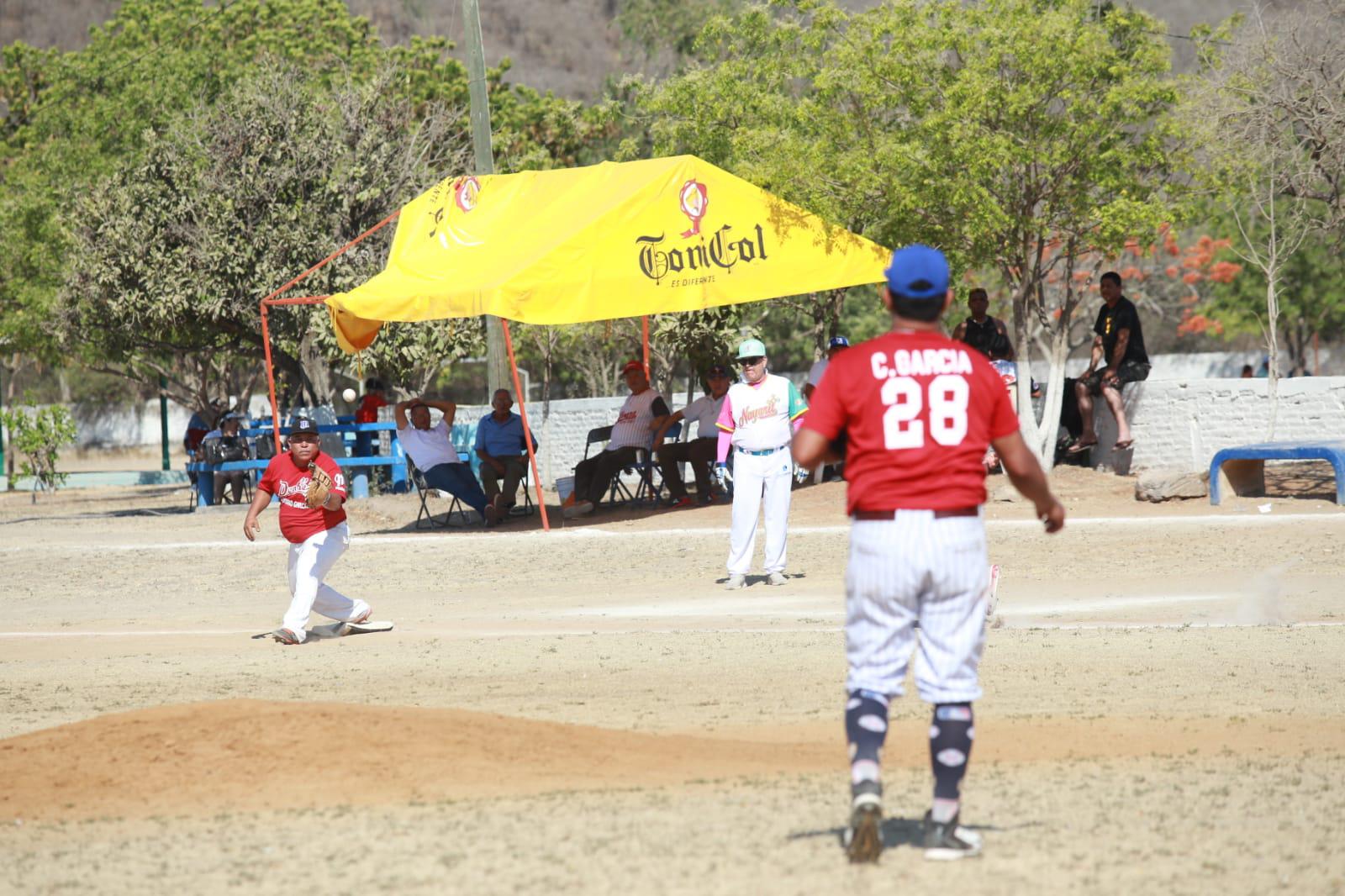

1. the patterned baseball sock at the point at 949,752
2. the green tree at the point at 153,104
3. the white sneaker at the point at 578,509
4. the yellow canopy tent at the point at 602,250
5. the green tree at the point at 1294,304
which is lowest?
the white sneaker at the point at 578,509

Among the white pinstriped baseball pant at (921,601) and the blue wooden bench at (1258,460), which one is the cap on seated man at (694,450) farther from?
the white pinstriped baseball pant at (921,601)

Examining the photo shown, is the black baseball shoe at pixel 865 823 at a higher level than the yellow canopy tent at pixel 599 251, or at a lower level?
lower

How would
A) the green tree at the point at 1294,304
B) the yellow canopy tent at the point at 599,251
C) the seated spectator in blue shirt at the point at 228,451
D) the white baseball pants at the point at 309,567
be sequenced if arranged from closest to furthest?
the white baseball pants at the point at 309,567, the yellow canopy tent at the point at 599,251, the seated spectator in blue shirt at the point at 228,451, the green tree at the point at 1294,304

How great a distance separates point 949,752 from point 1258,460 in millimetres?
13525

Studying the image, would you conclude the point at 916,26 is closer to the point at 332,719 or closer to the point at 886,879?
the point at 332,719

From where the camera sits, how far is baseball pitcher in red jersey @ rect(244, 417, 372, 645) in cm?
1082

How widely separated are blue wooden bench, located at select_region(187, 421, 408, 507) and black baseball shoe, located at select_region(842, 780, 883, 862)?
16814 millimetres

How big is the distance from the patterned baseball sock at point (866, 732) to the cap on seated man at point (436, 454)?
14.2 metres

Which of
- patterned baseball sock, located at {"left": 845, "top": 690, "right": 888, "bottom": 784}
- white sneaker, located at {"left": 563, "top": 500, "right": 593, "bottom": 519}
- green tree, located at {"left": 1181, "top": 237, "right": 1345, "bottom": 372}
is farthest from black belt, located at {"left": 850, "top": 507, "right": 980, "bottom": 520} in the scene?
green tree, located at {"left": 1181, "top": 237, "right": 1345, "bottom": 372}

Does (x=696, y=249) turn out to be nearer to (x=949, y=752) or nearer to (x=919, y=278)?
(x=919, y=278)

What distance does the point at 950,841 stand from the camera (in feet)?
16.1

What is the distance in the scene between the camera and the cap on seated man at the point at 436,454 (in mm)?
18656

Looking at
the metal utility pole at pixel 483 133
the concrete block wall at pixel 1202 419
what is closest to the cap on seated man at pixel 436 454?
the metal utility pole at pixel 483 133

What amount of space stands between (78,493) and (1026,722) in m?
31.1
